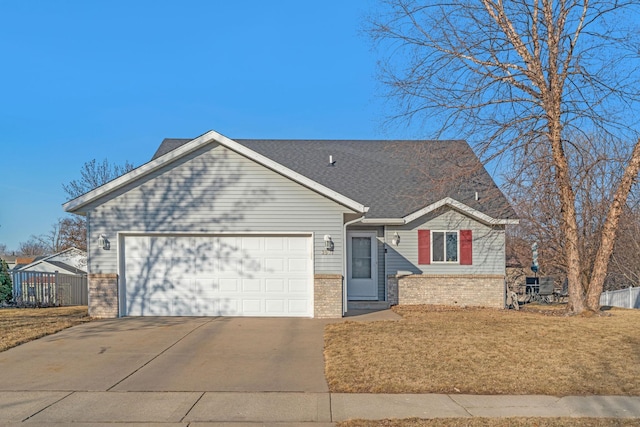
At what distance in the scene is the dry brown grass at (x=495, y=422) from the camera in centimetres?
669

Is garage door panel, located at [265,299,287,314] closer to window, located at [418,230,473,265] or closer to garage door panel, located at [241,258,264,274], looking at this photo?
garage door panel, located at [241,258,264,274]

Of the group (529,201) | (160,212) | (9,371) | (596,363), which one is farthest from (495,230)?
(9,371)

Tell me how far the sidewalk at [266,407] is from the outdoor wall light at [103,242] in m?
6.90

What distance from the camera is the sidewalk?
22.8ft

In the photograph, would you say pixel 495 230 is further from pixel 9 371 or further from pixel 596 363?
pixel 9 371

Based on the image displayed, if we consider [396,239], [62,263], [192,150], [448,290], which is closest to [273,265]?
[192,150]

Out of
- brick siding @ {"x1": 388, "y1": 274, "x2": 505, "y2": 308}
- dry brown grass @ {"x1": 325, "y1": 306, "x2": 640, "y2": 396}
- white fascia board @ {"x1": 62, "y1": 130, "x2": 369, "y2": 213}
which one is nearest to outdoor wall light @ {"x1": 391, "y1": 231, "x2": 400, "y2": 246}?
brick siding @ {"x1": 388, "y1": 274, "x2": 505, "y2": 308}

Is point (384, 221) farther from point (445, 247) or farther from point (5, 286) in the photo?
point (5, 286)

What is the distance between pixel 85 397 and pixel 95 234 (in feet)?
25.0

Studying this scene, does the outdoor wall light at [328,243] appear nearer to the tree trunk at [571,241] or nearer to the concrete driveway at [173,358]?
the concrete driveway at [173,358]

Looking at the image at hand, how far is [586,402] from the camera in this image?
7.82m

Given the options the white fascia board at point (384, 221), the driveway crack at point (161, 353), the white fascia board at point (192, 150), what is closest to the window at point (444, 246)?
the white fascia board at point (384, 221)

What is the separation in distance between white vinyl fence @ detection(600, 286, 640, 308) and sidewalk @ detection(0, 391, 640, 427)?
17.4 m

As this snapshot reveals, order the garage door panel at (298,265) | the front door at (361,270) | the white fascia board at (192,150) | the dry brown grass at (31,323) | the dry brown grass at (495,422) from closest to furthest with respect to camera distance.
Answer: the dry brown grass at (495,422) < the dry brown grass at (31,323) < the white fascia board at (192,150) < the garage door panel at (298,265) < the front door at (361,270)
